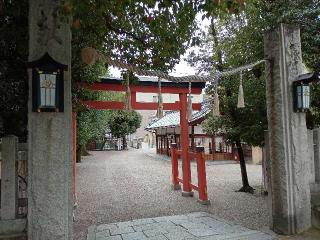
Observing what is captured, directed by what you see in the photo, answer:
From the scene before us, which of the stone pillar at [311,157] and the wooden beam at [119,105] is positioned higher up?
the wooden beam at [119,105]

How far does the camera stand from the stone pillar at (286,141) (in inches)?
212

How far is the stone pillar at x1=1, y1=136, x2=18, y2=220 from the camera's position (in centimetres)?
407

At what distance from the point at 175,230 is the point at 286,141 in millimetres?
2609

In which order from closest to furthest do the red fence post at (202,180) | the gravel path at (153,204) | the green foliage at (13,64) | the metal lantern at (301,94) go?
the green foliage at (13,64), the metal lantern at (301,94), the gravel path at (153,204), the red fence post at (202,180)

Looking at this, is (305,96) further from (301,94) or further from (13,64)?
(13,64)

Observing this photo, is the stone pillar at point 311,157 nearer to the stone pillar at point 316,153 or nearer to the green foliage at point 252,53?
the stone pillar at point 316,153

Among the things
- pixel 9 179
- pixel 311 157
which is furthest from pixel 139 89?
pixel 9 179

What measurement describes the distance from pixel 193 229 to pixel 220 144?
64.0 feet

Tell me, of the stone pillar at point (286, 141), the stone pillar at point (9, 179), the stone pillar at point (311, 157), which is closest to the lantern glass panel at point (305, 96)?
the stone pillar at point (286, 141)

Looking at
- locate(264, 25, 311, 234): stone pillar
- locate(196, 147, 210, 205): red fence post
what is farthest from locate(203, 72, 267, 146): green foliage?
locate(264, 25, 311, 234): stone pillar

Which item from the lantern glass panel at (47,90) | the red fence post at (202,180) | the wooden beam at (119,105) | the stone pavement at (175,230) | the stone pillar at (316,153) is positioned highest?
the wooden beam at (119,105)

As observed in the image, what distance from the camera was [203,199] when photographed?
27.7ft

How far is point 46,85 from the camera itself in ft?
12.7

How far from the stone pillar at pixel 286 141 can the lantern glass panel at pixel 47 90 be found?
3.74 meters
